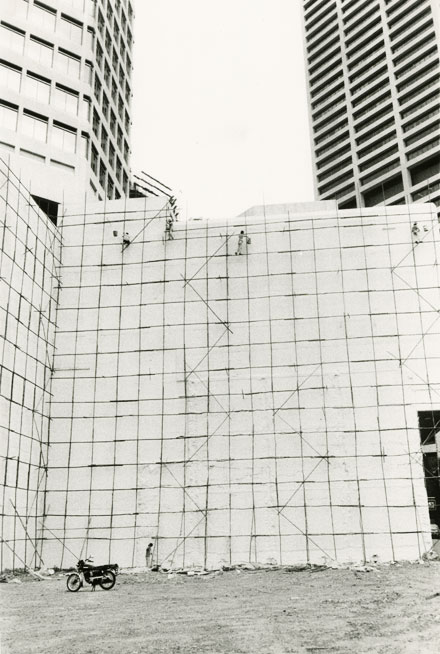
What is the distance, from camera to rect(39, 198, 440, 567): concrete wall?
20547 mm

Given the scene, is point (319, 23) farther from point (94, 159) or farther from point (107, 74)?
point (94, 159)

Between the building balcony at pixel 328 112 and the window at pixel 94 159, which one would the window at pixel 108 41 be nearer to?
the window at pixel 94 159

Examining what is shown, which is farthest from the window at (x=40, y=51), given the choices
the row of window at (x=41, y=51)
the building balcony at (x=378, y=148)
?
the building balcony at (x=378, y=148)

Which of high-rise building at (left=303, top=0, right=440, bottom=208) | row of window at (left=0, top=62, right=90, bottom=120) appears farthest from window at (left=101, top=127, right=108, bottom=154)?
high-rise building at (left=303, top=0, right=440, bottom=208)

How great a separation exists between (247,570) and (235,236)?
1318 centimetres

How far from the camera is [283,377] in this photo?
22.2m

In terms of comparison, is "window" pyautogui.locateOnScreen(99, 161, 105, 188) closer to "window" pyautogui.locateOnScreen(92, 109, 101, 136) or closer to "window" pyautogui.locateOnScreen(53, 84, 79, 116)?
"window" pyautogui.locateOnScreen(92, 109, 101, 136)

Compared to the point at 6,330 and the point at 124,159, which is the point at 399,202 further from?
the point at 6,330

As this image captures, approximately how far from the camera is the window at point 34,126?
30.0 meters

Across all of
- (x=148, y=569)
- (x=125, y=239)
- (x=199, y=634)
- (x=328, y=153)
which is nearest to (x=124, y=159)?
(x=125, y=239)

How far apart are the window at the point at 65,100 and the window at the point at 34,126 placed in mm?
1462

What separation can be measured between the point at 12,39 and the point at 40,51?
1564mm

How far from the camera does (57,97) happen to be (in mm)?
31641

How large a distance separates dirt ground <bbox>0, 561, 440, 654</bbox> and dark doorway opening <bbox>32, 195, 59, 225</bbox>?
53.6 feet
